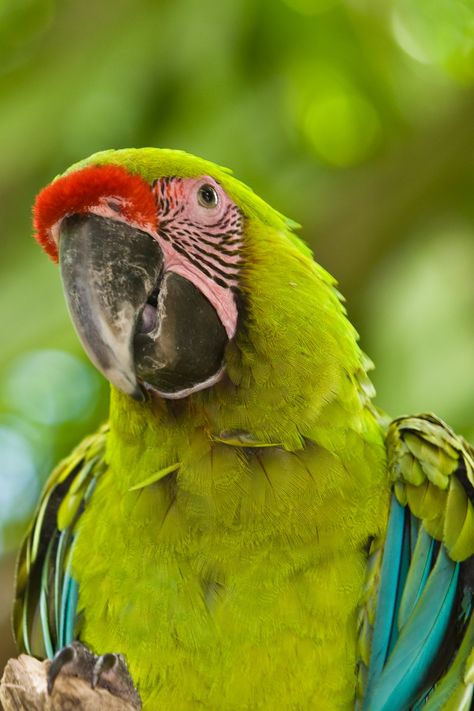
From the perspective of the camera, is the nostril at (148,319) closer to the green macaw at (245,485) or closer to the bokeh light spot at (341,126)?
the green macaw at (245,485)

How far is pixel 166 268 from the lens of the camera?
1585 millimetres

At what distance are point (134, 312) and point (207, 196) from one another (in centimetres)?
30

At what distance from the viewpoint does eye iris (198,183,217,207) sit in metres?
1.66

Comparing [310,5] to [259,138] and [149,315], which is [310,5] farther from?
[149,315]

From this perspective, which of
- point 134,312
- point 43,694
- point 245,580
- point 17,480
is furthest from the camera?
point 17,480

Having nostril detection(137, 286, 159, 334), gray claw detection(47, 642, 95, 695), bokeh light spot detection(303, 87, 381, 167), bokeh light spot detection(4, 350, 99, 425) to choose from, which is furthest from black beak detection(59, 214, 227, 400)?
bokeh light spot detection(303, 87, 381, 167)

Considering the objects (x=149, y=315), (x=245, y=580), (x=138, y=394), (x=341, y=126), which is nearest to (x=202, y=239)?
(x=149, y=315)

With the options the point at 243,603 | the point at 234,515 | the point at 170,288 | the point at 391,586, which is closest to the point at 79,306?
the point at 170,288

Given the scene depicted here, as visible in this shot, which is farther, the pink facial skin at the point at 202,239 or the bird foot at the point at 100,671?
the pink facial skin at the point at 202,239

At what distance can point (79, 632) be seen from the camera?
1.78 meters

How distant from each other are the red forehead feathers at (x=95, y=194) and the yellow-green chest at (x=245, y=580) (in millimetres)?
411

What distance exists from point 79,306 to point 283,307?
0.37 metres

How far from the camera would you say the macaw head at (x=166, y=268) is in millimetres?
1491

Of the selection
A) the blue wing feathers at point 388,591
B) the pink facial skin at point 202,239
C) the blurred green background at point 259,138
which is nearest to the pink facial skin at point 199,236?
the pink facial skin at point 202,239
